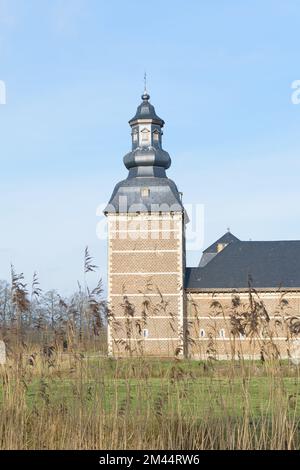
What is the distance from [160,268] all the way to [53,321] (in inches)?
936

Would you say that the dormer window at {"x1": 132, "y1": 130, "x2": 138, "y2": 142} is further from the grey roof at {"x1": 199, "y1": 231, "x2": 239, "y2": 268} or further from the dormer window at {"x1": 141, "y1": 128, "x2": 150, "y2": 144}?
the grey roof at {"x1": 199, "y1": 231, "x2": 239, "y2": 268}

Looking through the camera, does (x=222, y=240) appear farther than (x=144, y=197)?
Yes

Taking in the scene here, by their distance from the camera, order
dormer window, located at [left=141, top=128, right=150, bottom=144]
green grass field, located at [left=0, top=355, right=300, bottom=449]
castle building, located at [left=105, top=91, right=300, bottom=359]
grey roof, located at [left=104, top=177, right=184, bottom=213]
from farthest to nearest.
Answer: dormer window, located at [left=141, top=128, right=150, bottom=144], grey roof, located at [left=104, top=177, right=184, bottom=213], castle building, located at [left=105, top=91, right=300, bottom=359], green grass field, located at [left=0, top=355, right=300, bottom=449]

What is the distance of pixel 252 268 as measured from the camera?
33.0 meters

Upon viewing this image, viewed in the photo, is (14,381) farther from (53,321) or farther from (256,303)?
(256,303)

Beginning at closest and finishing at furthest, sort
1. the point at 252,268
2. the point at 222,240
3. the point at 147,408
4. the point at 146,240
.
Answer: the point at 147,408 < the point at 146,240 < the point at 252,268 < the point at 222,240

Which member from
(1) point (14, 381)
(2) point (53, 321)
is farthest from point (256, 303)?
(1) point (14, 381)

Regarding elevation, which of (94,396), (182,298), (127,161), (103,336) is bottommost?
(94,396)

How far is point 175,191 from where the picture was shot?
3117 centimetres

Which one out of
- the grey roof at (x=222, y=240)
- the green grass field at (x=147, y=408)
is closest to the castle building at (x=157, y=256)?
the grey roof at (x=222, y=240)

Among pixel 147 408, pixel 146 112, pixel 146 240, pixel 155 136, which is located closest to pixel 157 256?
pixel 146 240

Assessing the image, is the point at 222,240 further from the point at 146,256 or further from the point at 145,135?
the point at 146,256

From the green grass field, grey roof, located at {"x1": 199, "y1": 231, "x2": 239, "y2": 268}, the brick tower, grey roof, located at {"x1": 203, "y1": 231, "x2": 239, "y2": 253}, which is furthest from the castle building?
the green grass field

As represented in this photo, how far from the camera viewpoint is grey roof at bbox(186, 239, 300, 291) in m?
A: 32.0
